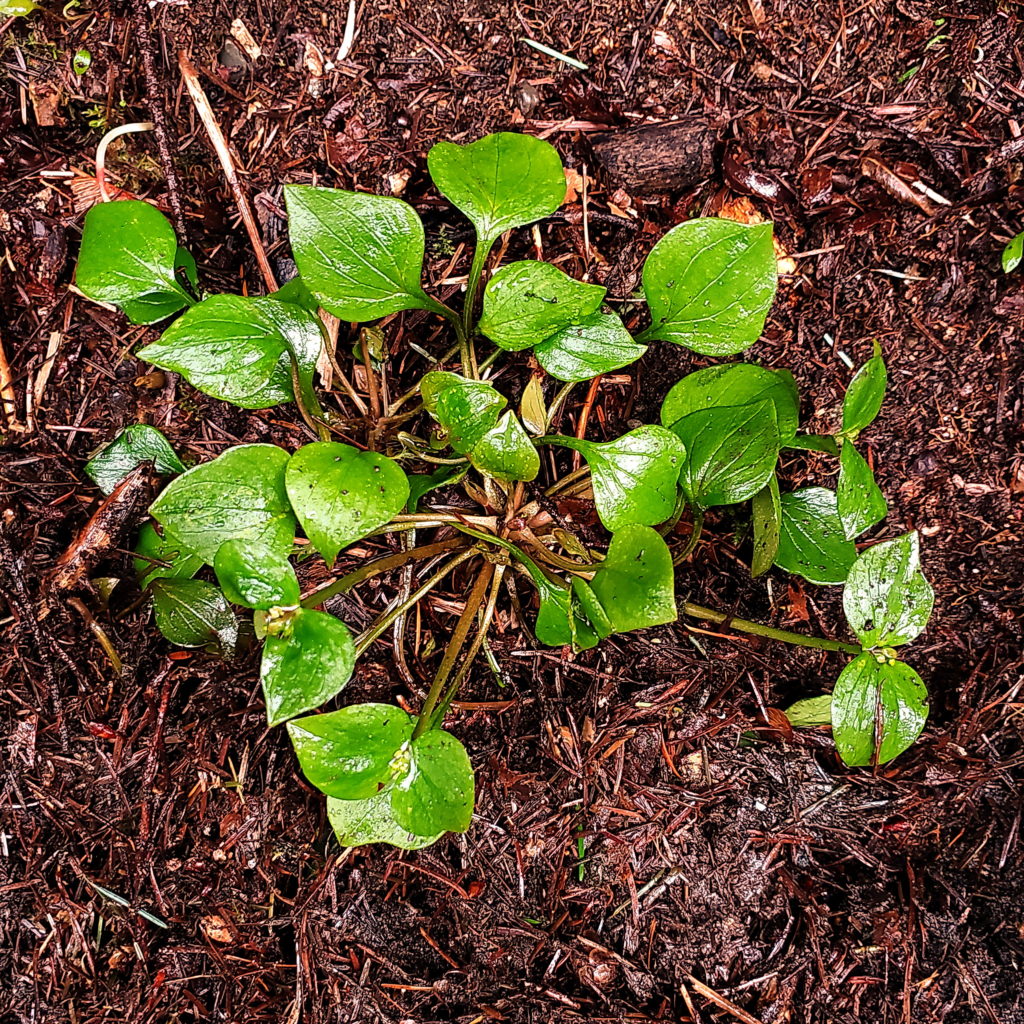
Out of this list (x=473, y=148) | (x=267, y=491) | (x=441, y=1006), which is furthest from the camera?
(x=441, y=1006)

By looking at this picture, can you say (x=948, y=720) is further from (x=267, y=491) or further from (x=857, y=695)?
(x=267, y=491)

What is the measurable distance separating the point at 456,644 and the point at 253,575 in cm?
43

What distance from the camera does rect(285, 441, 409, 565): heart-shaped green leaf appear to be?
3.90ft

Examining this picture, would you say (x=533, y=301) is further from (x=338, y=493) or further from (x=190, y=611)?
(x=190, y=611)

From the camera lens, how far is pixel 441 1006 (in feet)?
5.04

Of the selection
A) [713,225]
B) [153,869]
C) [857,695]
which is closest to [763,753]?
[857,695]

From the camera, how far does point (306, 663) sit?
45.9 inches

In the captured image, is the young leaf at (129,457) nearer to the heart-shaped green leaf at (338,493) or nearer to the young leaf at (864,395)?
the heart-shaped green leaf at (338,493)

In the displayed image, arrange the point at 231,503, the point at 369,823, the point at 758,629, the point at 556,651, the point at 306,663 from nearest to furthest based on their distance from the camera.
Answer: the point at 306,663
the point at 231,503
the point at 369,823
the point at 758,629
the point at 556,651

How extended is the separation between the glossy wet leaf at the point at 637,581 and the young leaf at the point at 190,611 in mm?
716

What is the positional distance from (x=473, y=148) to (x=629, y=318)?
43cm

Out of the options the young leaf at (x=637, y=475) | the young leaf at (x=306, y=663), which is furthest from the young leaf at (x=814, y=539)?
the young leaf at (x=306, y=663)

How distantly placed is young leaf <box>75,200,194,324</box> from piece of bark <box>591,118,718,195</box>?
0.82 m

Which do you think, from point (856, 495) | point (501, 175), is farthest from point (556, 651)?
point (501, 175)
